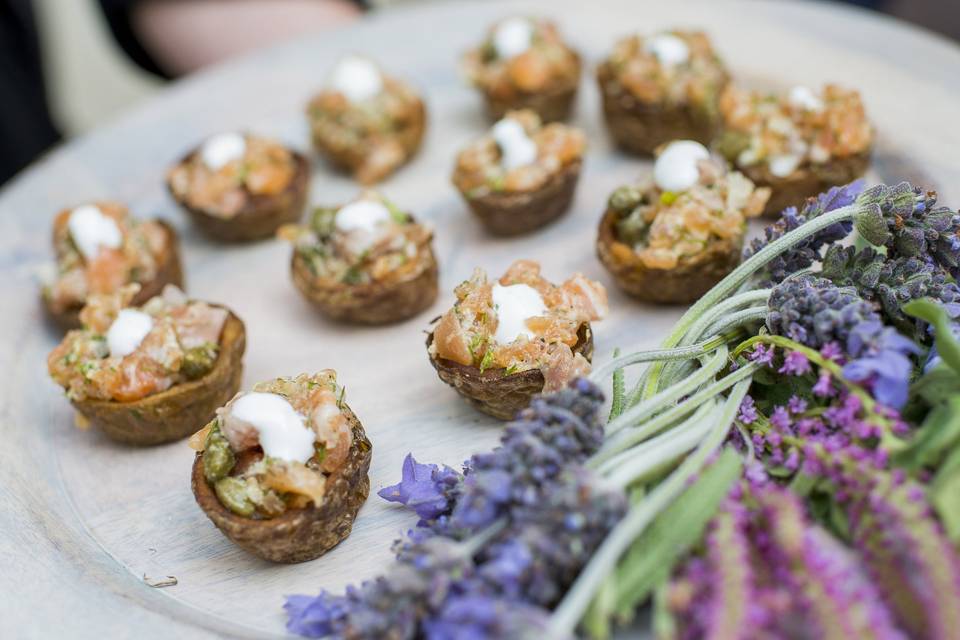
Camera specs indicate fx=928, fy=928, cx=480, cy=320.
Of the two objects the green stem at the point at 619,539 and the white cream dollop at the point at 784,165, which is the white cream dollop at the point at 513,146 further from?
the green stem at the point at 619,539

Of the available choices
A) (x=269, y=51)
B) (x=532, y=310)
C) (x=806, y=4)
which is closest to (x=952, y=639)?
(x=532, y=310)

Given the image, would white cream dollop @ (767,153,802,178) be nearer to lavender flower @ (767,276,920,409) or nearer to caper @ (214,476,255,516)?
lavender flower @ (767,276,920,409)

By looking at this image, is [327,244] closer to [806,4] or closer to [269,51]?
[269,51]

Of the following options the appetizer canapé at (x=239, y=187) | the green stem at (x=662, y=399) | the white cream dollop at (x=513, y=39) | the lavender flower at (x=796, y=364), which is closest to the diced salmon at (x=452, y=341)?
the green stem at (x=662, y=399)

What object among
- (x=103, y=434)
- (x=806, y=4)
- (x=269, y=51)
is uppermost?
(x=806, y=4)

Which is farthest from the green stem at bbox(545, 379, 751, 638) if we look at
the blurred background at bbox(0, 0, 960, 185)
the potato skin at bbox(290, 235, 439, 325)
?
the blurred background at bbox(0, 0, 960, 185)
